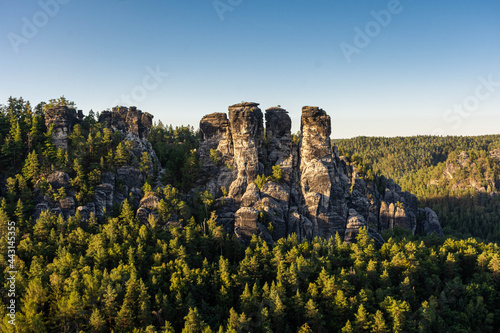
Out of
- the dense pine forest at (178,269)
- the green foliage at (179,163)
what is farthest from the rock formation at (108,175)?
the green foliage at (179,163)

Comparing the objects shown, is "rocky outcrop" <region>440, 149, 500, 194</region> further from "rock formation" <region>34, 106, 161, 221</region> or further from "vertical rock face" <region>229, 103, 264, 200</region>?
"rock formation" <region>34, 106, 161, 221</region>

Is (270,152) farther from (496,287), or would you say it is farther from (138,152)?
(496,287)

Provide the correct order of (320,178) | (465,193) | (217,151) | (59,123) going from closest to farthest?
1. (59,123)
2. (320,178)
3. (217,151)
4. (465,193)

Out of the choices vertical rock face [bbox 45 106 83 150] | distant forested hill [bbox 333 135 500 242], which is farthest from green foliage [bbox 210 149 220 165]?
distant forested hill [bbox 333 135 500 242]

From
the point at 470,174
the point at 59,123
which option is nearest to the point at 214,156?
the point at 59,123

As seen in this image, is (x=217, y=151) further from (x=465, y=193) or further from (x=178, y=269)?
(x=465, y=193)

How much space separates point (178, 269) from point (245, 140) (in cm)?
3774

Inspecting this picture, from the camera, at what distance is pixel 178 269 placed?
148 ft

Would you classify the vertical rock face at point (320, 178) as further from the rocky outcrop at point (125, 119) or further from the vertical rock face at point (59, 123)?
the vertical rock face at point (59, 123)

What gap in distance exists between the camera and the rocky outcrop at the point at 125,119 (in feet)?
262

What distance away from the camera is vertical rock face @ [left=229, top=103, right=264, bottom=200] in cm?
7294

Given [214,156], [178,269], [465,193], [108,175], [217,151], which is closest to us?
[178,269]

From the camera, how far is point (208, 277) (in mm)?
46312

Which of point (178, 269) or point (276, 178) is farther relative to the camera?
point (276, 178)
